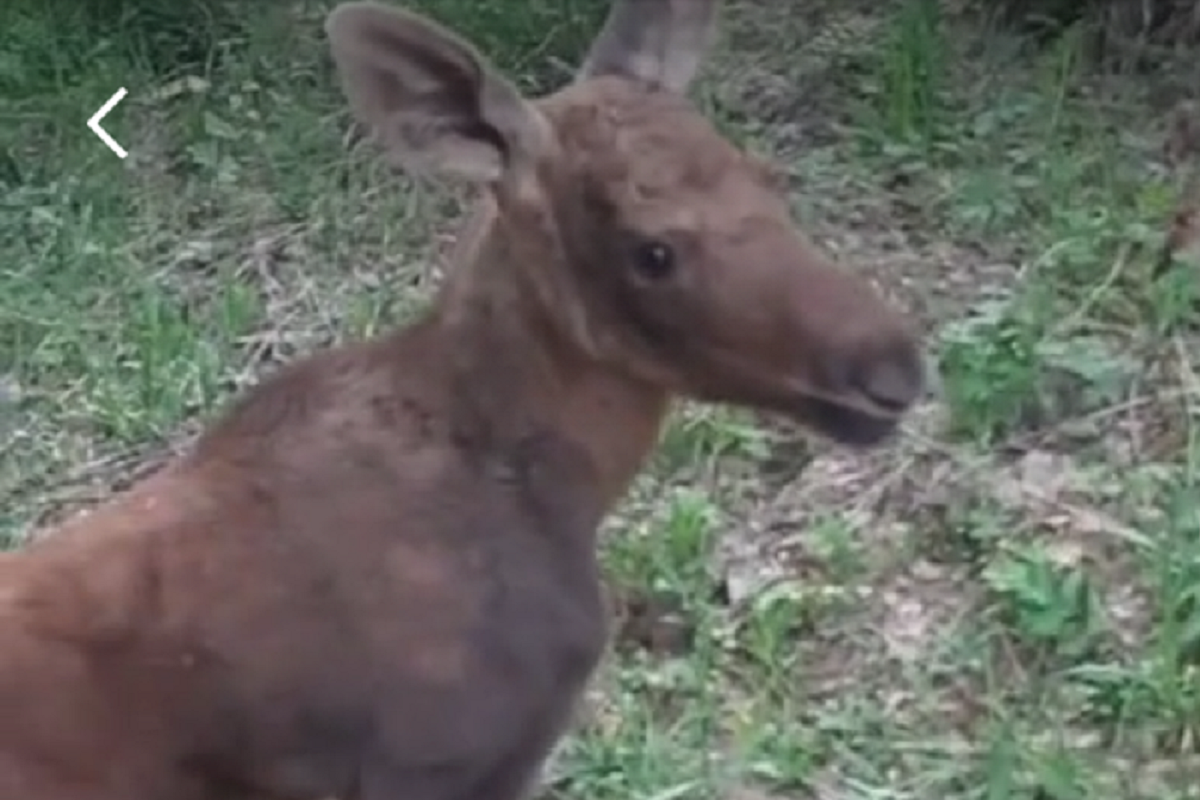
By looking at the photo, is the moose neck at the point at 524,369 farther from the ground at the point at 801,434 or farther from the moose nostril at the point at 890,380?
the ground at the point at 801,434

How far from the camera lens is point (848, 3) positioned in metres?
8.99

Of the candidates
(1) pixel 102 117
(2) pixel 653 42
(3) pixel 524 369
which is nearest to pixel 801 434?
(2) pixel 653 42

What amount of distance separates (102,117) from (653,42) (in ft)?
12.5

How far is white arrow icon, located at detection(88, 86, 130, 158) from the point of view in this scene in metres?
8.62

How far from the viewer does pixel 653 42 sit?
204 inches

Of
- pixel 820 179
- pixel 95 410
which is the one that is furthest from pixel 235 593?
pixel 820 179

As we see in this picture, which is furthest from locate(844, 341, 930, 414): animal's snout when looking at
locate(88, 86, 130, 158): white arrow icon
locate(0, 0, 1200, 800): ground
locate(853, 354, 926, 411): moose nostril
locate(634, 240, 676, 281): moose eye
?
locate(88, 86, 130, 158): white arrow icon

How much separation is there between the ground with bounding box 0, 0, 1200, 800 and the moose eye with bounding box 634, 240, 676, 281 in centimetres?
133

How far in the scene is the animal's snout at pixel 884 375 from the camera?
4.64 metres

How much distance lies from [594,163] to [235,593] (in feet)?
2.49

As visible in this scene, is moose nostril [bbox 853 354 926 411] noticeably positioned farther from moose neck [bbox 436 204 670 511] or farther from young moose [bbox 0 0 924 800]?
moose neck [bbox 436 204 670 511]

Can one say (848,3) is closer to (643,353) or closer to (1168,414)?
(1168,414)

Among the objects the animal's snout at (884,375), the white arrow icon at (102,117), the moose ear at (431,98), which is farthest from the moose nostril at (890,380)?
the white arrow icon at (102,117)

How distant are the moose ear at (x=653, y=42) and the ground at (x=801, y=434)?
50.7 inches
